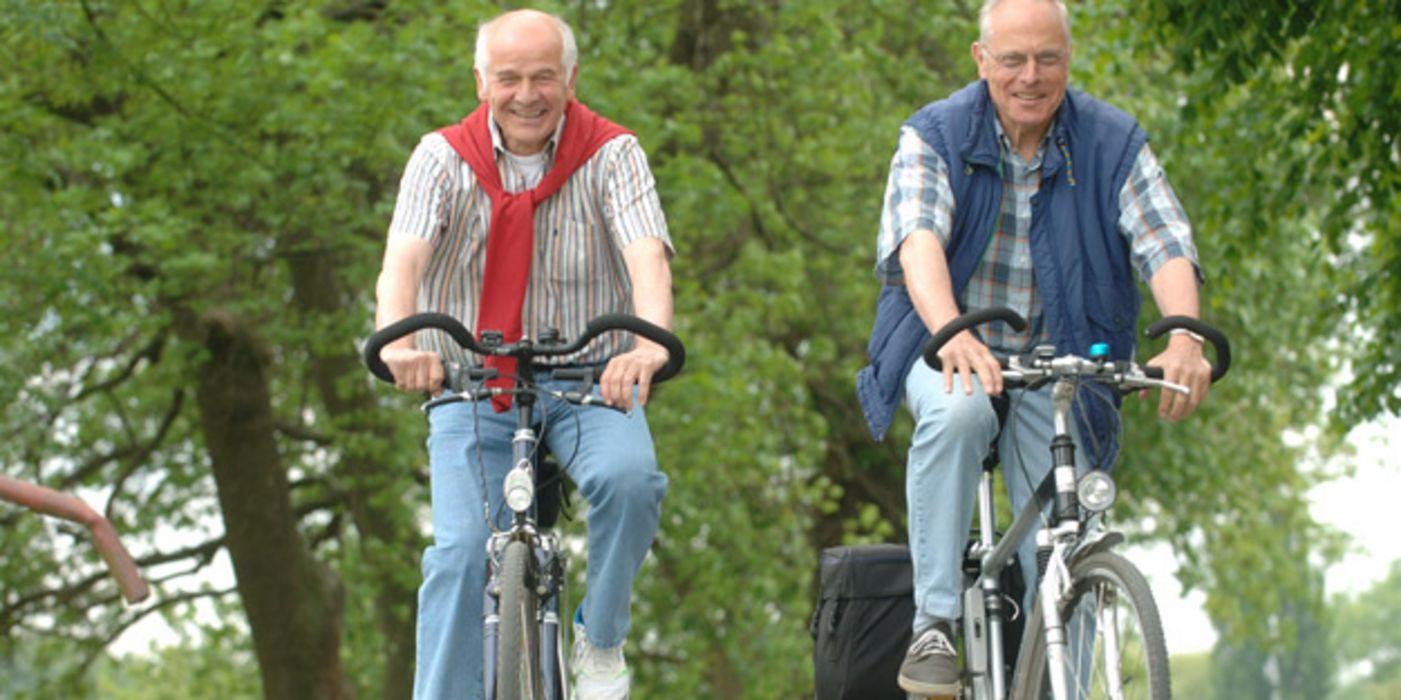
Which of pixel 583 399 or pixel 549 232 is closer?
pixel 583 399

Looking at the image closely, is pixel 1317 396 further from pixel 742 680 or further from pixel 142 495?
pixel 142 495

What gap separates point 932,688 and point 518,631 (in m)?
1.03

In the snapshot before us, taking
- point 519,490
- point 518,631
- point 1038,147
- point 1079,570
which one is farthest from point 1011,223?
point 518,631

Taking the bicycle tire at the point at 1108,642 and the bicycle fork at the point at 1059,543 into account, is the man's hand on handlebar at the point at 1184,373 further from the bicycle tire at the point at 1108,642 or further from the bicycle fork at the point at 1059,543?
the bicycle tire at the point at 1108,642

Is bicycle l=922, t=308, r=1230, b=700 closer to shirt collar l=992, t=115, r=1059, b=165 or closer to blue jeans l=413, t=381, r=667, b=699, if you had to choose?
shirt collar l=992, t=115, r=1059, b=165

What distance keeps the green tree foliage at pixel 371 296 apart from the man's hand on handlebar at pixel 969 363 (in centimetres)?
570

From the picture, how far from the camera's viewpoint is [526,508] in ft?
15.5

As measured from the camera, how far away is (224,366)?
15.4 meters

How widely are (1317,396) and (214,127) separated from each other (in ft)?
39.8

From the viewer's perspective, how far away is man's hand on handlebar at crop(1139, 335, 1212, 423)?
15.6 ft

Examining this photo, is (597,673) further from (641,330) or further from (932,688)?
(641,330)

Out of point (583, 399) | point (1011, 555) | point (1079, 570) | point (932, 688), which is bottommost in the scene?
point (932, 688)

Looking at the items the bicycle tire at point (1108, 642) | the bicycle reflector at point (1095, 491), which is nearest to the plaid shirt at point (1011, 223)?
the bicycle reflector at point (1095, 491)

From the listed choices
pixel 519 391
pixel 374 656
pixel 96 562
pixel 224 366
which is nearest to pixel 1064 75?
pixel 519 391
